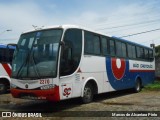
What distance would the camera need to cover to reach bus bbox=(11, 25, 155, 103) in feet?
34.0

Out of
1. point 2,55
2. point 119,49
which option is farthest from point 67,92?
point 2,55

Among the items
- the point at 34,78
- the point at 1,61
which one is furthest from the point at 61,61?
the point at 1,61

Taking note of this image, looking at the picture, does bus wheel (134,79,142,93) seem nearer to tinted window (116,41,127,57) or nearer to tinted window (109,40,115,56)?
tinted window (116,41,127,57)

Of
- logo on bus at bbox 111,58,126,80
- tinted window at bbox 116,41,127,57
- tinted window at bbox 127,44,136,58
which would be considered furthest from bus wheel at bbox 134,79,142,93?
tinted window at bbox 116,41,127,57

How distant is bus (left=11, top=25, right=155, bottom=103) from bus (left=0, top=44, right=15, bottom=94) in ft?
18.0

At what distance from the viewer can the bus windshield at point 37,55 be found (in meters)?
10.4

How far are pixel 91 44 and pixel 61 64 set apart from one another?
2703mm

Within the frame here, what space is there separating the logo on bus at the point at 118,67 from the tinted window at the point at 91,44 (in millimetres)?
1637

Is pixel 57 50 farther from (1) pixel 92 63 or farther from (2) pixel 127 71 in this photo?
(2) pixel 127 71

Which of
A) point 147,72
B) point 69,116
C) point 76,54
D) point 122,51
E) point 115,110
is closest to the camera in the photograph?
point 69,116

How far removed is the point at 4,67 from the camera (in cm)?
1706

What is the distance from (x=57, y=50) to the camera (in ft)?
34.5

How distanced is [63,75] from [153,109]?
3324mm

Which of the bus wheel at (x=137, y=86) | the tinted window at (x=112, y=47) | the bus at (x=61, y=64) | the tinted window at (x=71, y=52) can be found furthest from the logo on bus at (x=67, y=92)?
the bus wheel at (x=137, y=86)
